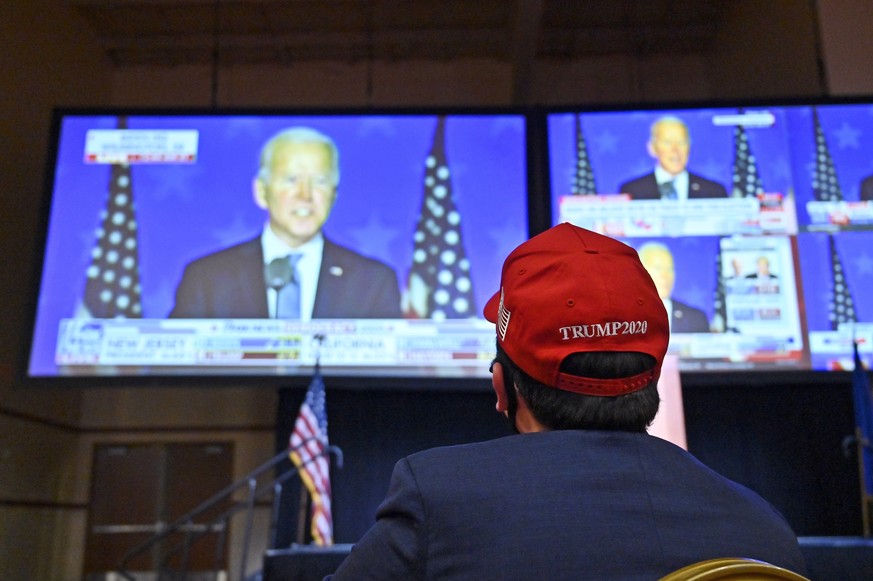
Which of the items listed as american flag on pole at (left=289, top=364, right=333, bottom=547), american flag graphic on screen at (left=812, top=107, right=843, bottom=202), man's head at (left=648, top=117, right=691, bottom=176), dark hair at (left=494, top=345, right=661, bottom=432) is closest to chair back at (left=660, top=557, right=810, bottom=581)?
dark hair at (left=494, top=345, right=661, bottom=432)

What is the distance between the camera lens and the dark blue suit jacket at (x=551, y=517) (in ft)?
2.20

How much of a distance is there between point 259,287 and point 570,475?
353 centimetres

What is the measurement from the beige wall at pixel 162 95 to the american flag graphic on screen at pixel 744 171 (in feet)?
2.86

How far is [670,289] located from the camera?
4.05 metres

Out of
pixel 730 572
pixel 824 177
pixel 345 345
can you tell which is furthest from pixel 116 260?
pixel 730 572

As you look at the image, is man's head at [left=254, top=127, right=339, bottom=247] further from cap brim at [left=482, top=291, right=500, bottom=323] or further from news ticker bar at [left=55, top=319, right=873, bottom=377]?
cap brim at [left=482, top=291, right=500, bottom=323]

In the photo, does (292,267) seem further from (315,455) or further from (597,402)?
(597,402)

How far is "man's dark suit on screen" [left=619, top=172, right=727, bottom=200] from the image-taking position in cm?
418

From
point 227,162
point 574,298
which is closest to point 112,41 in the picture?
point 227,162

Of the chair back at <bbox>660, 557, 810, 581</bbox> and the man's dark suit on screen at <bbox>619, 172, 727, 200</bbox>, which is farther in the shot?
the man's dark suit on screen at <bbox>619, 172, 727, 200</bbox>

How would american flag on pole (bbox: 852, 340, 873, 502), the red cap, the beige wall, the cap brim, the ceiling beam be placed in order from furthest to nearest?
the ceiling beam → the beige wall → american flag on pole (bbox: 852, 340, 873, 502) → the cap brim → the red cap

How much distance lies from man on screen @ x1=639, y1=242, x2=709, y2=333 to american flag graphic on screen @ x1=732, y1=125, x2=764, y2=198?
1.73 ft

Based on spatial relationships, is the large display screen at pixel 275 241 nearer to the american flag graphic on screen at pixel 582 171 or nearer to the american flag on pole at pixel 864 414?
the american flag graphic on screen at pixel 582 171

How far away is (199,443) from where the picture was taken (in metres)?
5.82
